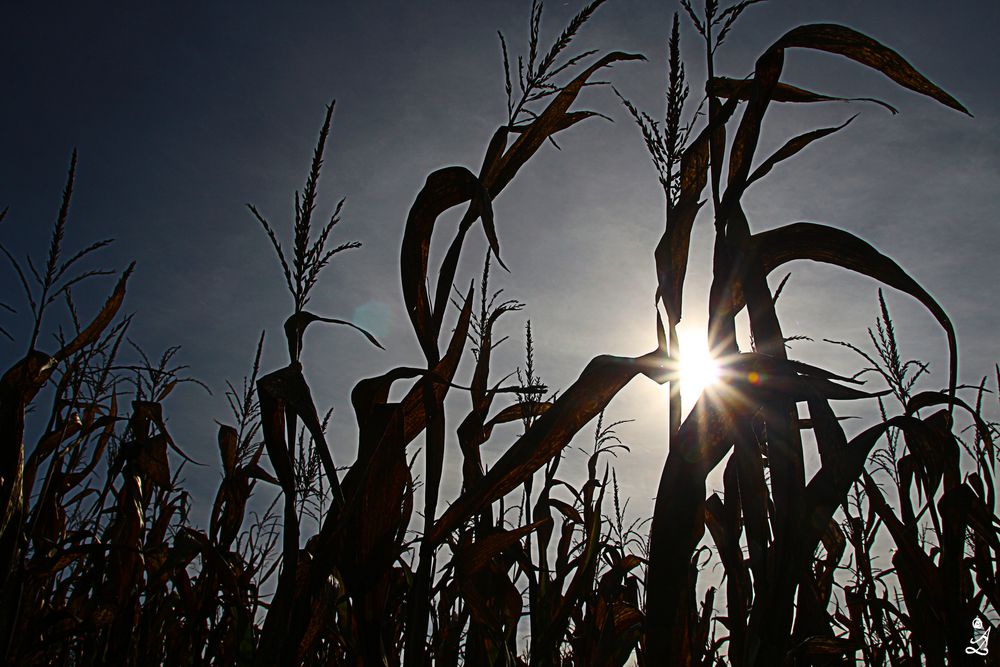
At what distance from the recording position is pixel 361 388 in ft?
3.86

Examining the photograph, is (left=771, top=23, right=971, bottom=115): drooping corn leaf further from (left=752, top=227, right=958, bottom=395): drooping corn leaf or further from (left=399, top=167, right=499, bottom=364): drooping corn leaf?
(left=399, top=167, right=499, bottom=364): drooping corn leaf

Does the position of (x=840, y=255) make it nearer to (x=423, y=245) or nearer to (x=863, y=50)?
(x=863, y=50)

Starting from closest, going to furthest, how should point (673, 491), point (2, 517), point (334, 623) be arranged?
point (673, 491)
point (2, 517)
point (334, 623)

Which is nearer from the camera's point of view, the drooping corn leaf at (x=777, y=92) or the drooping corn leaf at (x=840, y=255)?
the drooping corn leaf at (x=840, y=255)

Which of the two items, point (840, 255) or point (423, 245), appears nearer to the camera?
point (840, 255)

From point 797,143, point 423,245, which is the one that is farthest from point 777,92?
point 423,245

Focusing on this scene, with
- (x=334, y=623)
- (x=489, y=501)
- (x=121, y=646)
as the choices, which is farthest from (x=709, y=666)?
(x=121, y=646)

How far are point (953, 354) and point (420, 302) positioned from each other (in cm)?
86

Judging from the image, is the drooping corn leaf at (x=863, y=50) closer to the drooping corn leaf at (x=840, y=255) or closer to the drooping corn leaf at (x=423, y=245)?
the drooping corn leaf at (x=840, y=255)

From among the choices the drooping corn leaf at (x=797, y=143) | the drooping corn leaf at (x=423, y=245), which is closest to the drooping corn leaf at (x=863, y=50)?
the drooping corn leaf at (x=797, y=143)

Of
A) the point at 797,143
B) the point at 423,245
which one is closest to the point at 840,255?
the point at 797,143

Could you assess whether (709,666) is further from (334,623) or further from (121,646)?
(121,646)

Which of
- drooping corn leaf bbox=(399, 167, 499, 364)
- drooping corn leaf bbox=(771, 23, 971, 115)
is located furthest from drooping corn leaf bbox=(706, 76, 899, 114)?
drooping corn leaf bbox=(399, 167, 499, 364)

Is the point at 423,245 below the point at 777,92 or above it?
below
